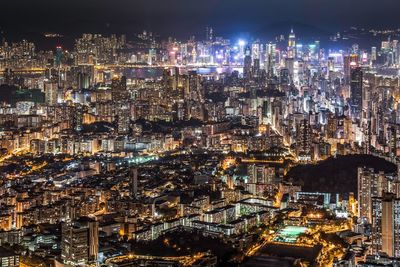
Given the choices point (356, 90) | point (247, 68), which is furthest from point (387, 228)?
point (247, 68)

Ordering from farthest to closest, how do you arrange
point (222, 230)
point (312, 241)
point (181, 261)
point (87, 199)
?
point (87, 199) → point (222, 230) → point (312, 241) → point (181, 261)

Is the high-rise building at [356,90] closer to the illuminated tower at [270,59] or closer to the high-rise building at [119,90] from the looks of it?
the illuminated tower at [270,59]

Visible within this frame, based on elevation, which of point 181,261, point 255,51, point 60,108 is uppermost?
point 255,51

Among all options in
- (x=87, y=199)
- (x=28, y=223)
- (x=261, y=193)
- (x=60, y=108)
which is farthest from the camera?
(x=60, y=108)

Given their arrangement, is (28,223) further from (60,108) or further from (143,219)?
(60,108)

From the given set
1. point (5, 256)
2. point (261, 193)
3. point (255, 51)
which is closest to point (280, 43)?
point (255, 51)

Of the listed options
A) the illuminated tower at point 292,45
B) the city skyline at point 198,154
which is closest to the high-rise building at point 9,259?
the city skyline at point 198,154

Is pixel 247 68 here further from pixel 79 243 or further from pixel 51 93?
pixel 79 243

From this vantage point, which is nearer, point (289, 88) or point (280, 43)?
point (289, 88)
